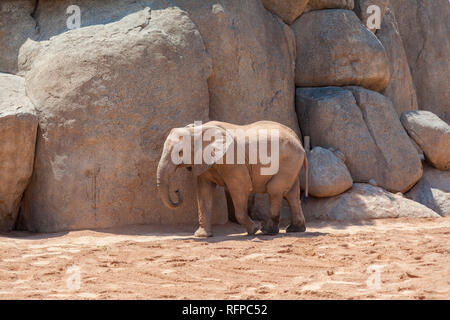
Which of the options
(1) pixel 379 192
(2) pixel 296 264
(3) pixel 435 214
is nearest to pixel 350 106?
(1) pixel 379 192

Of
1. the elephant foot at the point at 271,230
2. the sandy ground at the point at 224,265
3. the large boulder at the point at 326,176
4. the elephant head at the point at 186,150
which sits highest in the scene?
the elephant head at the point at 186,150

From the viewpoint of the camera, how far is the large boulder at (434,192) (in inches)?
428

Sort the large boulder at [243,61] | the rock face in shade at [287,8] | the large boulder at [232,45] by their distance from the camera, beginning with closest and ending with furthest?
1. the large boulder at [232,45]
2. the large boulder at [243,61]
3. the rock face in shade at [287,8]

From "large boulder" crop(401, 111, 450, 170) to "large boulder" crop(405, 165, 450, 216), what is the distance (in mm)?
279

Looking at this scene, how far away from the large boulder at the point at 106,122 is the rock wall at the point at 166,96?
0.06 ft

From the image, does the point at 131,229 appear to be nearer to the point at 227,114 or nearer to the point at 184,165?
the point at 184,165

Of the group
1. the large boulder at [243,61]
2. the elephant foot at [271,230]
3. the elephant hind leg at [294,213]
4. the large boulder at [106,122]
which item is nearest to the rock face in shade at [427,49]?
the large boulder at [243,61]

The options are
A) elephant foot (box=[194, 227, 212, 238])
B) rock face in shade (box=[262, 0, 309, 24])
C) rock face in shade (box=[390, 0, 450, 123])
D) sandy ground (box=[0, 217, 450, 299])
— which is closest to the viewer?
sandy ground (box=[0, 217, 450, 299])

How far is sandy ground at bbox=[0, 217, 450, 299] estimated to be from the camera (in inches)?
178

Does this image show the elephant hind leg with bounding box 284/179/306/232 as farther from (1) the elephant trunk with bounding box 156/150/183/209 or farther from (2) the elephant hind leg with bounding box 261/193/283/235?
(1) the elephant trunk with bounding box 156/150/183/209

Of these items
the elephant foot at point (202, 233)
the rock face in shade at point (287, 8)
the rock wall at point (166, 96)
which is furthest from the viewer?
the rock face in shade at point (287, 8)

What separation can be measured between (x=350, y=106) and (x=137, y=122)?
14.3ft

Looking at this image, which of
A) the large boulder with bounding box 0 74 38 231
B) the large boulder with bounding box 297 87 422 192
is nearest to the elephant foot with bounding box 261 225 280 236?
the large boulder with bounding box 297 87 422 192

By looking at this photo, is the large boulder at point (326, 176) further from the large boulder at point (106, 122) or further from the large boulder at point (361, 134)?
the large boulder at point (106, 122)
